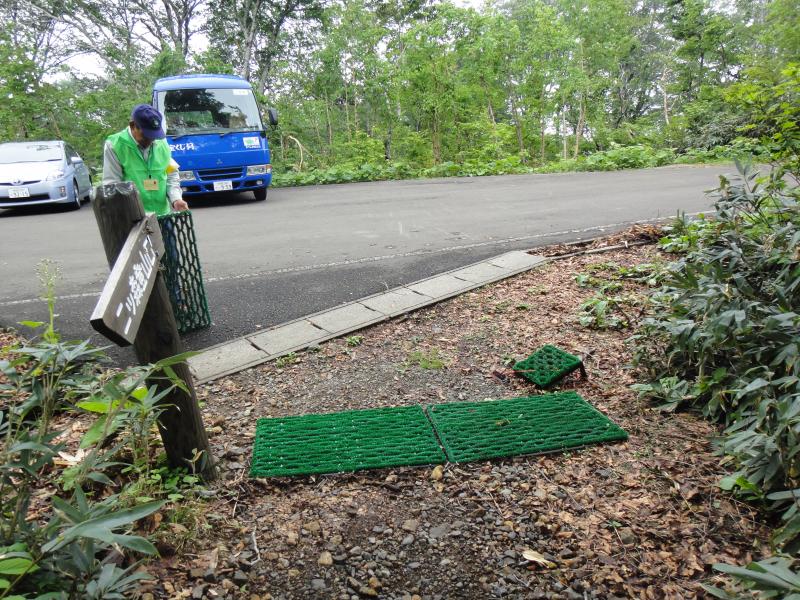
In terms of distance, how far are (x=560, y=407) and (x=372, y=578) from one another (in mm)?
1655

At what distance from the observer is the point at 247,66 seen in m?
20.8

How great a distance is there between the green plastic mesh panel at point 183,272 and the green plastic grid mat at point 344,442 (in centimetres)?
157

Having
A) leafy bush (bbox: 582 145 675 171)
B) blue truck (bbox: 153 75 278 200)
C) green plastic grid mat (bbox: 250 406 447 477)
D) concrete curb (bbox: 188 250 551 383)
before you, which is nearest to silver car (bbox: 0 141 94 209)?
blue truck (bbox: 153 75 278 200)

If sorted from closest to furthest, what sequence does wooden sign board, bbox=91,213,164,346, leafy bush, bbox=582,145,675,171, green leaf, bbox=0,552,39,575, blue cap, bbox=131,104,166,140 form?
1. green leaf, bbox=0,552,39,575
2. wooden sign board, bbox=91,213,164,346
3. blue cap, bbox=131,104,166,140
4. leafy bush, bbox=582,145,675,171

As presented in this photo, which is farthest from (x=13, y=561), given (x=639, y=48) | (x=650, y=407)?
(x=639, y=48)

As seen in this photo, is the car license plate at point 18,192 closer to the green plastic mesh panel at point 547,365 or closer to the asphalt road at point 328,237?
the asphalt road at point 328,237

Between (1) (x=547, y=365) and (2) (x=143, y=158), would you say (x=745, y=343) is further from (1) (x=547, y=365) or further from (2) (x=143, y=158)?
(2) (x=143, y=158)

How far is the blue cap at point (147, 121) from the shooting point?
3879mm

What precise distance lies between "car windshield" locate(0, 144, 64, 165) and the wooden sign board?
11.0 meters

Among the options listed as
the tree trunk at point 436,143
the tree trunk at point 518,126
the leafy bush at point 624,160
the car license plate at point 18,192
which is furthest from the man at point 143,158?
the tree trunk at point 518,126

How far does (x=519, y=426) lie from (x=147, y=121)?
11.1ft

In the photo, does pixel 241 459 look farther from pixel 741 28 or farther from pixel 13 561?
pixel 741 28

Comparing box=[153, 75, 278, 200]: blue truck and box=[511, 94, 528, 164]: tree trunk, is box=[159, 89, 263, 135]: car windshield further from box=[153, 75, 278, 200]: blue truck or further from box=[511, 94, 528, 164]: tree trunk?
box=[511, 94, 528, 164]: tree trunk

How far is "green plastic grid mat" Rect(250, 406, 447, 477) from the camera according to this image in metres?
2.66
